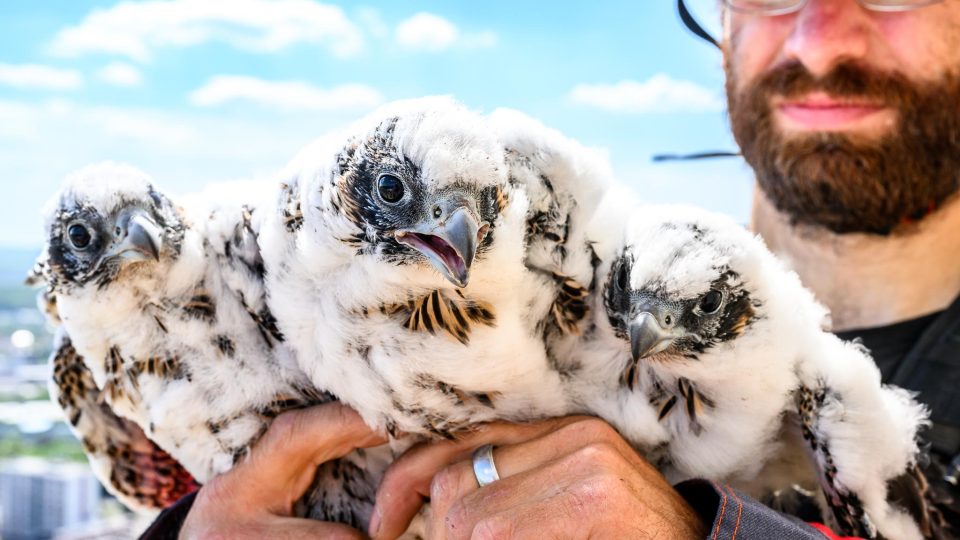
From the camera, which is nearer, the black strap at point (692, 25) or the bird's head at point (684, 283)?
the bird's head at point (684, 283)

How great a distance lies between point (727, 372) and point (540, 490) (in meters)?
0.63

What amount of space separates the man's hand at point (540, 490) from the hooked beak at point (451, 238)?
631mm

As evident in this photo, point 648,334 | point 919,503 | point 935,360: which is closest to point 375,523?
point 648,334

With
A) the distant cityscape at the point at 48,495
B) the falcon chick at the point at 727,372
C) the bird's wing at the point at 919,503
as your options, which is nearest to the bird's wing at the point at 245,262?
the falcon chick at the point at 727,372

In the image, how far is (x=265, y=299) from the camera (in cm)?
236

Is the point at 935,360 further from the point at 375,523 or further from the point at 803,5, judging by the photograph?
the point at 375,523

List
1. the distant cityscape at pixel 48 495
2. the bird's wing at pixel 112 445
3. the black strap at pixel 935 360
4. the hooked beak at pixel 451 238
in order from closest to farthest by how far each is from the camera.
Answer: the hooked beak at pixel 451 238 → the black strap at pixel 935 360 → the bird's wing at pixel 112 445 → the distant cityscape at pixel 48 495

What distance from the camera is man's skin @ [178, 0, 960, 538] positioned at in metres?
2.06

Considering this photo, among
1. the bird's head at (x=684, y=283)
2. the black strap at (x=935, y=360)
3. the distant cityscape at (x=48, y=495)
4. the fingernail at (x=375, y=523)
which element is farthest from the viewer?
the distant cityscape at (x=48, y=495)

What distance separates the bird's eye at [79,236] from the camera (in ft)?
8.13

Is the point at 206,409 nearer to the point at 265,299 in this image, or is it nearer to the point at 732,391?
the point at 265,299

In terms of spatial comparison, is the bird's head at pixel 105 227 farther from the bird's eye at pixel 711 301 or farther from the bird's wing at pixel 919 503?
the bird's wing at pixel 919 503

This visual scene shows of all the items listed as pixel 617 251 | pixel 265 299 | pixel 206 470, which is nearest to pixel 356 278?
pixel 265 299

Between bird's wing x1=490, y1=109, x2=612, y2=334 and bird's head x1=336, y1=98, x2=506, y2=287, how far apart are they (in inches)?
9.2
